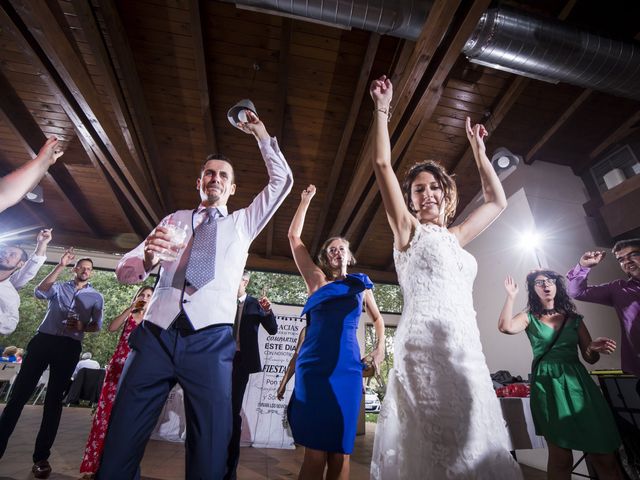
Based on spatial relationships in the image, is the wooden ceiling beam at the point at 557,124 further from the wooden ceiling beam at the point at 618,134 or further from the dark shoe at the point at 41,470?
the dark shoe at the point at 41,470

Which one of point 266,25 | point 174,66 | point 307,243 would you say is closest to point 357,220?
point 307,243

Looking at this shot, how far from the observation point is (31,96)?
4.07 metres

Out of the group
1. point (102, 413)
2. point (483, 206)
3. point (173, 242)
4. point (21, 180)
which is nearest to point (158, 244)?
point (173, 242)

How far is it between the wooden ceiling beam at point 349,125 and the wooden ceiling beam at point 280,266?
1.30 metres

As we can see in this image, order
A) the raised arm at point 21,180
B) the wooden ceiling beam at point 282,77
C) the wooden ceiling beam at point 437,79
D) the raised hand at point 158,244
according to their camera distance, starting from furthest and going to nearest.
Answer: the wooden ceiling beam at point 282,77
the wooden ceiling beam at point 437,79
the raised arm at point 21,180
the raised hand at point 158,244

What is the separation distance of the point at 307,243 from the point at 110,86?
4.30 metres

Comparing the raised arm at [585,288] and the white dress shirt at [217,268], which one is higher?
the raised arm at [585,288]

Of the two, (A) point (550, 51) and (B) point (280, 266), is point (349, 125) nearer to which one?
(A) point (550, 51)

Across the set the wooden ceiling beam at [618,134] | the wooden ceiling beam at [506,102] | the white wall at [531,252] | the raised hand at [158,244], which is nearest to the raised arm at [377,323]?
the raised hand at [158,244]

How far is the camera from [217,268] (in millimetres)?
1172

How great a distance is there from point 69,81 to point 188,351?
11.8 feet

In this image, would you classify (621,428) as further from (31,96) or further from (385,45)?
(31,96)

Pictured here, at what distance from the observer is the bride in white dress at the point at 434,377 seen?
77 centimetres

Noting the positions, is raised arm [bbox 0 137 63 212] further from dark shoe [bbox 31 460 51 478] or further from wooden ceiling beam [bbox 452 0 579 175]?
wooden ceiling beam [bbox 452 0 579 175]
